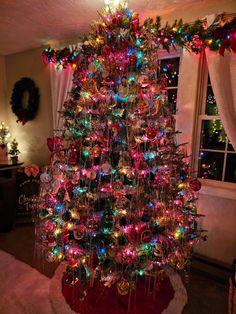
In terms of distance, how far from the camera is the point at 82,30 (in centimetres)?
283

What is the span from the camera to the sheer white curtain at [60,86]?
9.75 feet

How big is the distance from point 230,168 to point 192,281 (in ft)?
3.81

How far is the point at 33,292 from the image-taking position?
196 cm

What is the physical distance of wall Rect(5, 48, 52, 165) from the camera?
354cm

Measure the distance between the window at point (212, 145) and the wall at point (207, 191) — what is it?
0.11 meters

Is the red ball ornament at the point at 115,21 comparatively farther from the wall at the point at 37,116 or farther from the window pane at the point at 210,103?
the wall at the point at 37,116

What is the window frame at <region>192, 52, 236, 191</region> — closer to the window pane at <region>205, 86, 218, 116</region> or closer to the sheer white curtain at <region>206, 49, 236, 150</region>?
the window pane at <region>205, 86, 218, 116</region>

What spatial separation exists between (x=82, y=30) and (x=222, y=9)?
5.14 ft

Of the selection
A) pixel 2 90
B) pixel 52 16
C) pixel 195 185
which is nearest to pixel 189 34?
pixel 195 185

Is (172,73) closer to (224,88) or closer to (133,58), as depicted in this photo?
(224,88)

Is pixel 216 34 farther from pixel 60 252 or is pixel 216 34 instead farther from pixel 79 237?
pixel 60 252

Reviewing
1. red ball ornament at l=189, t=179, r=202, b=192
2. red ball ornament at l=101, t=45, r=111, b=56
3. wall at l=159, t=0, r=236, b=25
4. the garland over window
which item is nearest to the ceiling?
wall at l=159, t=0, r=236, b=25

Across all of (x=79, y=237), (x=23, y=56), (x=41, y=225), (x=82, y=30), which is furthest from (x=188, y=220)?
(x=23, y=56)

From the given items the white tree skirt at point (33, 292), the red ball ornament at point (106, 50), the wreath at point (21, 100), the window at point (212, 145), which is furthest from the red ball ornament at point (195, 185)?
the wreath at point (21, 100)
